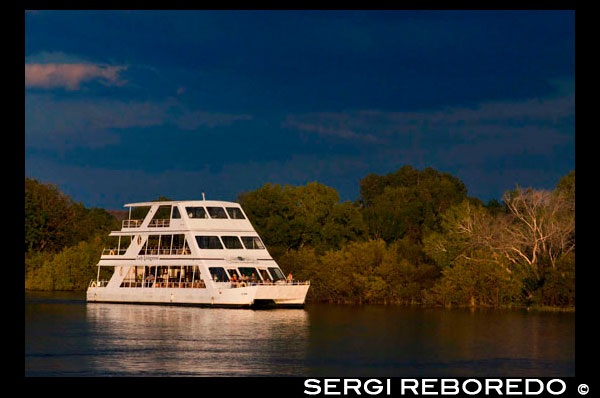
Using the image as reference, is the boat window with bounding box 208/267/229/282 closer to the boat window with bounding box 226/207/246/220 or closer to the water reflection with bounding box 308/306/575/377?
the boat window with bounding box 226/207/246/220

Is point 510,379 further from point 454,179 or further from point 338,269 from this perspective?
point 454,179

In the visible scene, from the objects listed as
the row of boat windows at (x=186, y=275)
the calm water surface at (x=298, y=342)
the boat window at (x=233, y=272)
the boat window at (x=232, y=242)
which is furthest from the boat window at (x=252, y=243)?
the calm water surface at (x=298, y=342)

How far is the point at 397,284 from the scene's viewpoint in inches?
2169

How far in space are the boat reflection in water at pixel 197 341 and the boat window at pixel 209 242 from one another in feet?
12.4

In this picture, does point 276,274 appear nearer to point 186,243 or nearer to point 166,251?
point 186,243

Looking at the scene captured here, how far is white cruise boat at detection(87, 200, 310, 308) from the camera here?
4938 centimetres

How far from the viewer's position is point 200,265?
5022 centimetres

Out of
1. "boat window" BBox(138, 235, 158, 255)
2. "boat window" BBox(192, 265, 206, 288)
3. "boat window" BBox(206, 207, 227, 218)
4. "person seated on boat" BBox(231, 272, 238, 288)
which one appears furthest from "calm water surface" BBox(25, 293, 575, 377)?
"boat window" BBox(206, 207, 227, 218)

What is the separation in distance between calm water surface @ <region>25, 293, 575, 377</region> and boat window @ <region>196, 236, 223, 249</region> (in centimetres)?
377

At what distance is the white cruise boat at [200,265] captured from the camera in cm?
4938

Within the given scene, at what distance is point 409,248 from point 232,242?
1265 cm

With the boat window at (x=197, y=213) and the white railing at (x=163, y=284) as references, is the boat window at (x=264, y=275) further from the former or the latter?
the boat window at (x=197, y=213)

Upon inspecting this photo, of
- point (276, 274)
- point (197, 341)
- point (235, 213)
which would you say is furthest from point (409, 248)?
point (197, 341)
